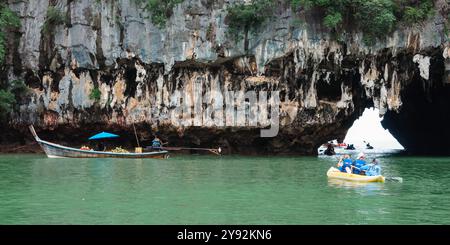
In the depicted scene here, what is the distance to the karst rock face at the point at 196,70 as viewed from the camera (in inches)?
1193

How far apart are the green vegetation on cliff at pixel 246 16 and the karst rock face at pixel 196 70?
1.07 ft

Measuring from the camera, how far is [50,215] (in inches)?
457

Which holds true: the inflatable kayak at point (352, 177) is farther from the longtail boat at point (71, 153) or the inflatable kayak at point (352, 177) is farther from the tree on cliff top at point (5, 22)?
the tree on cliff top at point (5, 22)

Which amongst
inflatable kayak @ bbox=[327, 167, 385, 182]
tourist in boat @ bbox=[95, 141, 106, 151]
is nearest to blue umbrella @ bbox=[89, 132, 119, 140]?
tourist in boat @ bbox=[95, 141, 106, 151]

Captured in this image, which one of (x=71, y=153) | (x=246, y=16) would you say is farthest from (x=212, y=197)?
(x=246, y=16)

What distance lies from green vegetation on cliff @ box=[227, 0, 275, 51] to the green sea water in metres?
11.1

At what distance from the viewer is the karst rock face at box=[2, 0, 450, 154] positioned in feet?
99.5

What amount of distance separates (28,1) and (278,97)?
14.5 metres

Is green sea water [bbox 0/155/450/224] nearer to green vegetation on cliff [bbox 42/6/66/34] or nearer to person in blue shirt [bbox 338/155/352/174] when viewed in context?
person in blue shirt [bbox 338/155/352/174]

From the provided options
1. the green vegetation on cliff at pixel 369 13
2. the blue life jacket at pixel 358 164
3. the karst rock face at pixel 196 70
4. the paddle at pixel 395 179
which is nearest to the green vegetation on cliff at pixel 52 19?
the karst rock face at pixel 196 70

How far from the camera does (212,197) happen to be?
14148 millimetres
